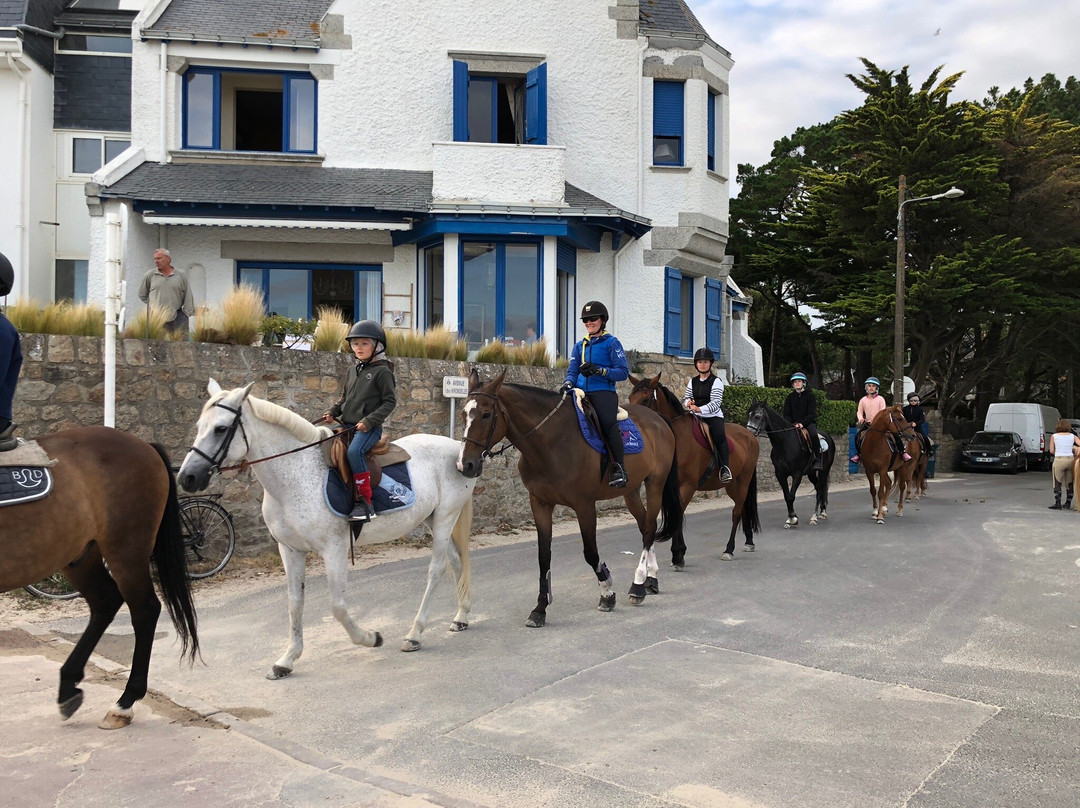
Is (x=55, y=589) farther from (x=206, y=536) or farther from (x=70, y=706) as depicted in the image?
(x=70, y=706)

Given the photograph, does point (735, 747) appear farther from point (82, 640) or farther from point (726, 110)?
point (726, 110)

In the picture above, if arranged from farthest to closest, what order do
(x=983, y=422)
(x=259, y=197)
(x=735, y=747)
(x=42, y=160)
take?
(x=983, y=422) < (x=42, y=160) < (x=259, y=197) < (x=735, y=747)

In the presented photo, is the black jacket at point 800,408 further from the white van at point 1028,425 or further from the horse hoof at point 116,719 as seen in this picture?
the white van at point 1028,425

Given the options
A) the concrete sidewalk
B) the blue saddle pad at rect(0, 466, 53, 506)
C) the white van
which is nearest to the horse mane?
the blue saddle pad at rect(0, 466, 53, 506)

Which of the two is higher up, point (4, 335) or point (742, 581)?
point (4, 335)

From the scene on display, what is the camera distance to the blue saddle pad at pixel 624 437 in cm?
894

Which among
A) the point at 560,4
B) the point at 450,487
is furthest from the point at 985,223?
the point at 450,487

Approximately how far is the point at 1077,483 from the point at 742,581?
1270 cm

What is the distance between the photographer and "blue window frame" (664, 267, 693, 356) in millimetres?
21987

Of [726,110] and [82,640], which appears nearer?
[82,640]

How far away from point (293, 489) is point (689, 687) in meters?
3.18

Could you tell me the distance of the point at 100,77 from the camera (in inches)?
853

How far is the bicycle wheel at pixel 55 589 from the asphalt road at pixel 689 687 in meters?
0.79

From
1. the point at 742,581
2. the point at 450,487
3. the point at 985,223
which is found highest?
the point at 985,223
